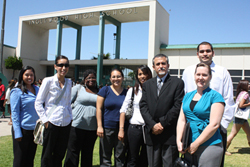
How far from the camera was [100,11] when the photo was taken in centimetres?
2395

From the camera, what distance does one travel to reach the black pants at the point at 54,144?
3414 mm

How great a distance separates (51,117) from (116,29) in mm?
25073

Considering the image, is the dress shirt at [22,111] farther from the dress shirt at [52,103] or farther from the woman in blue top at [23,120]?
the dress shirt at [52,103]

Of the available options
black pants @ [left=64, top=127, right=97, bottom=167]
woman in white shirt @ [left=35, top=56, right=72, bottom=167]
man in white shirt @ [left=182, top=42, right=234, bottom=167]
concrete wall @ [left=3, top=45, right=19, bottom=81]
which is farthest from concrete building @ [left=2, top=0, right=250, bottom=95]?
man in white shirt @ [left=182, top=42, right=234, bottom=167]

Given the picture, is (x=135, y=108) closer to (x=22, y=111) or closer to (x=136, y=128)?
(x=136, y=128)

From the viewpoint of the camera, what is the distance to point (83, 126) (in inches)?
155

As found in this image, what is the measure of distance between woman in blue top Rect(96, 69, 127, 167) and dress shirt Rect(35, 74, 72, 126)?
545 millimetres

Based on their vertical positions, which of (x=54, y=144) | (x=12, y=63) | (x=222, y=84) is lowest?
(x=54, y=144)

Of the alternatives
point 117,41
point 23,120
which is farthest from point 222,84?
point 117,41

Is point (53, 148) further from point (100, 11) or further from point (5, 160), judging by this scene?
point (100, 11)

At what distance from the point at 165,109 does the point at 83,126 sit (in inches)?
63.5

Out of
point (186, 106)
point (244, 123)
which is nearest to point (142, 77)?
point (186, 106)

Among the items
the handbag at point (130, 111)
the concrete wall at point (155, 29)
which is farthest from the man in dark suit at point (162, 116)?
the concrete wall at point (155, 29)

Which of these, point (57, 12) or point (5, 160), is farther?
point (57, 12)
